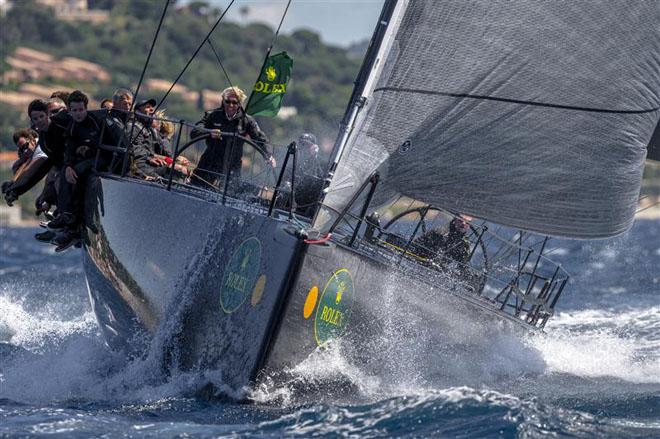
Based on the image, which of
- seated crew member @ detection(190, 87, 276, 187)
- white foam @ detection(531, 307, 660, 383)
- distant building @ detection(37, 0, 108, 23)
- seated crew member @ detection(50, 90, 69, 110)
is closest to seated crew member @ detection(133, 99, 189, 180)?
seated crew member @ detection(190, 87, 276, 187)

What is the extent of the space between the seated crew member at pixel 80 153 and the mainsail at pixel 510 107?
6.44 ft

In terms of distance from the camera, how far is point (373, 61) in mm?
7574

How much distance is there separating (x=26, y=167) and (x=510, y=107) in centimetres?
374

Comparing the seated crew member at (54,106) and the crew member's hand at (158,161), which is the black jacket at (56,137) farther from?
the crew member's hand at (158,161)

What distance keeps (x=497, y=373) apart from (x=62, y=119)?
11.0 ft

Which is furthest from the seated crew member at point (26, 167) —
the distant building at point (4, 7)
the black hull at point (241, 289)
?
the distant building at point (4, 7)

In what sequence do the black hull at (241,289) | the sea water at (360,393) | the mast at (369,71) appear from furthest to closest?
the mast at (369,71), the black hull at (241,289), the sea water at (360,393)

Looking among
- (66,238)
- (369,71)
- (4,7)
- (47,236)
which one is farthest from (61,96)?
(4,7)

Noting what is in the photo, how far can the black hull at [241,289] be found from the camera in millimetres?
6844

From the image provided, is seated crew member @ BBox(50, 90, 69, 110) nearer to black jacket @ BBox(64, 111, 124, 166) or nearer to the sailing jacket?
black jacket @ BBox(64, 111, 124, 166)

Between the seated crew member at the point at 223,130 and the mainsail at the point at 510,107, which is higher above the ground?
the mainsail at the point at 510,107

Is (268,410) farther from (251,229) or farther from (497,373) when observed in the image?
(497,373)

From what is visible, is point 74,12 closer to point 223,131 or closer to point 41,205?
point 41,205

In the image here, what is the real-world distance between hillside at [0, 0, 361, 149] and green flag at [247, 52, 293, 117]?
5457 cm
